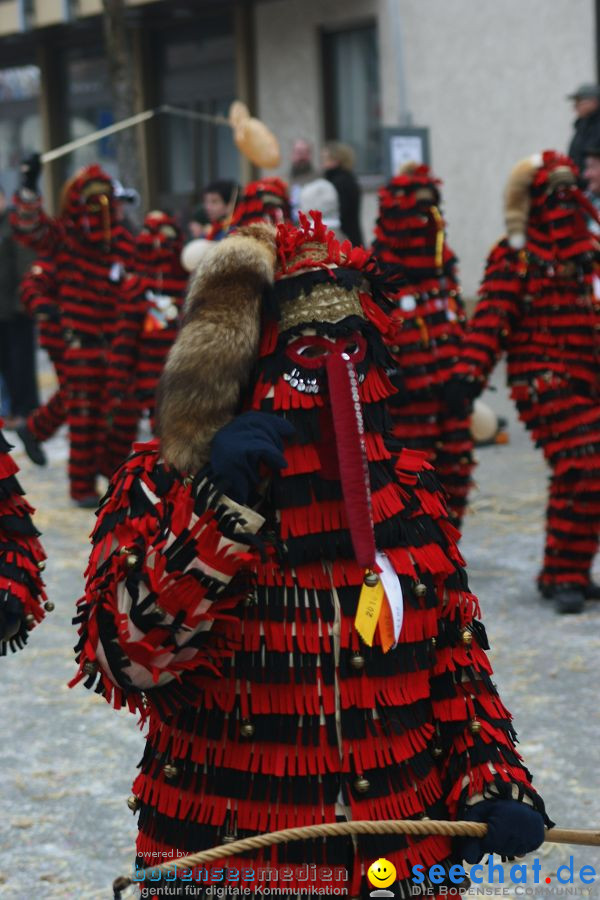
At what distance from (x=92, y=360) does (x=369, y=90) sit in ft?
31.3

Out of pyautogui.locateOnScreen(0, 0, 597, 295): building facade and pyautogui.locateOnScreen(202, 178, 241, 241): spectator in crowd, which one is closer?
pyautogui.locateOnScreen(202, 178, 241, 241): spectator in crowd

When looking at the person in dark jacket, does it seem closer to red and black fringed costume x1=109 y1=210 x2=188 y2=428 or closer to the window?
red and black fringed costume x1=109 y1=210 x2=188 y2=428

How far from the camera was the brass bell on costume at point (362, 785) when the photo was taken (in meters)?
2.24

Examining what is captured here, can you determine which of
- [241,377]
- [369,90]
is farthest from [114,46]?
[241,377]

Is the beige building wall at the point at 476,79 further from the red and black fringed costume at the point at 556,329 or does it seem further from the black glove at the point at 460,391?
the black glove at the point at 460,391

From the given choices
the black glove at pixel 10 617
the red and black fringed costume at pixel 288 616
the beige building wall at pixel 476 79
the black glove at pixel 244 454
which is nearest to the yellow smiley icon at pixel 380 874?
the red and black fringed costume at pixel 288 616

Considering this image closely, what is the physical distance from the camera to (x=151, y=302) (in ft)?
28.2

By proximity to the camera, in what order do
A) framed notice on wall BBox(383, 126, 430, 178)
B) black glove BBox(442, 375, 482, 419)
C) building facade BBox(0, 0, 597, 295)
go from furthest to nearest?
building facade BBox(0, 0, 597, 295) < framed notice on wall BBox(383, 126, 430, 178) < black glove BBox(442, 375, 482, 419)

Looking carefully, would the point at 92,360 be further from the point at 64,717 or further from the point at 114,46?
the point at 114,46

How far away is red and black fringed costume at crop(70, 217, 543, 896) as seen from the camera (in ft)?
7.22

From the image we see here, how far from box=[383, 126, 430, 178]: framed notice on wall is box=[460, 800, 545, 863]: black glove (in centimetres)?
1009

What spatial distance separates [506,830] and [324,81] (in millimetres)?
16663

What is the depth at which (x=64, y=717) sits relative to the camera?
524 centimetres

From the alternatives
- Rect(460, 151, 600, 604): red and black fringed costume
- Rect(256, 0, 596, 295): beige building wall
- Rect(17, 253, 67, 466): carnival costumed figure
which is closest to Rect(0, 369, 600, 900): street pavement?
Rect(460, 151, 600, 604): red and black fringed costume
